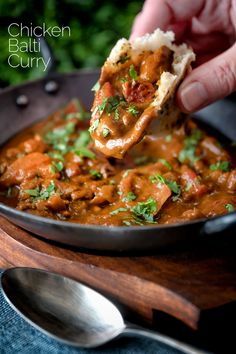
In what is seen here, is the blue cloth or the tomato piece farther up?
the tomato piece

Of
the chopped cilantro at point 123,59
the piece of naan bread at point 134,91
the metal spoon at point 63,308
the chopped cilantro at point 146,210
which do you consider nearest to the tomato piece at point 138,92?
the piece of naan bread at point 134,91

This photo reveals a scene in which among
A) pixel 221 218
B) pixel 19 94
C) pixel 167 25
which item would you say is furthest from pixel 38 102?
pixel 221 218

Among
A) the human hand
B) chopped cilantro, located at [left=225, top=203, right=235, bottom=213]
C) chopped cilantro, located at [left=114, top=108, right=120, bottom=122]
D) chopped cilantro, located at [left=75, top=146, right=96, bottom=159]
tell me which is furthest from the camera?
the human hand

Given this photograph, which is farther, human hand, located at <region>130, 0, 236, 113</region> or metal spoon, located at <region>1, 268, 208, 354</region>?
human hand, located at <region>130, 0, 236, 113</region>

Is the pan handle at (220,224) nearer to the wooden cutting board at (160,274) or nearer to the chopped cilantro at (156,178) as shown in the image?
the wooden cutting board at (160,274)

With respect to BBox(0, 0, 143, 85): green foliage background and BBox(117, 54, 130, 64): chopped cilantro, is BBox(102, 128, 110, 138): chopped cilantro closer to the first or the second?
BBox(117, 54, 130, 64): chopped cilantro

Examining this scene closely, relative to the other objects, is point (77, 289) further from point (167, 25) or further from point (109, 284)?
point (167, 25)

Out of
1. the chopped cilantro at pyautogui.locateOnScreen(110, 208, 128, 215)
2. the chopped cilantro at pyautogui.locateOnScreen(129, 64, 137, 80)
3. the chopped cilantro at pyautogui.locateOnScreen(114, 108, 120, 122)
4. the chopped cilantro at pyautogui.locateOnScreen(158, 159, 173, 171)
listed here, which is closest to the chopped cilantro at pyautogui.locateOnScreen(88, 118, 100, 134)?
the chopped cilantro at pyautogui.locateOnScreen(114, 108, 120, 122)
